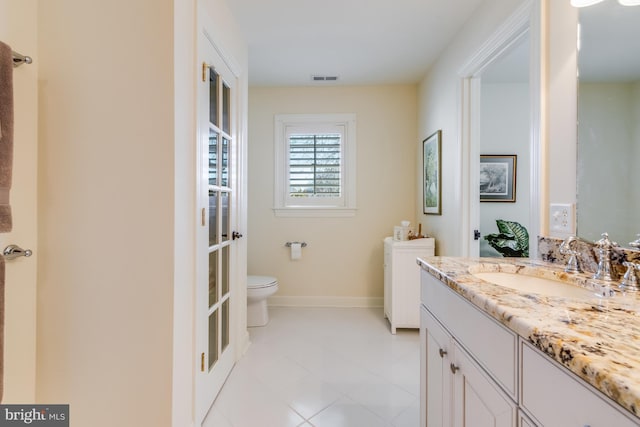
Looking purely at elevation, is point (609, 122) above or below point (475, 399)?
above

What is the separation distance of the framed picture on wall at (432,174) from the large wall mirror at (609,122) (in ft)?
4.85

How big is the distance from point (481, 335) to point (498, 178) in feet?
9.97

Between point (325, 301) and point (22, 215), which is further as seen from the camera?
point (325, 301)

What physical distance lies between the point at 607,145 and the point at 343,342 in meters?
2.11

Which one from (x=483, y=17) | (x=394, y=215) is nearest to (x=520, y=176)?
(x=394, y=215)

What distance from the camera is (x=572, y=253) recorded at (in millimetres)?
1187

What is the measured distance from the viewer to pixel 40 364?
52.0 inches

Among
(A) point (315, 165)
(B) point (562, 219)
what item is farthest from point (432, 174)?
(B) point (562, 219)

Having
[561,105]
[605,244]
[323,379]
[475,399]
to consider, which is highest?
[561,105]

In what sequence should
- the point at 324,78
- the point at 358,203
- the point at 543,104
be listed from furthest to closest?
1. the point at 358,203
2. the point at 324,78
3. the point at 543,104

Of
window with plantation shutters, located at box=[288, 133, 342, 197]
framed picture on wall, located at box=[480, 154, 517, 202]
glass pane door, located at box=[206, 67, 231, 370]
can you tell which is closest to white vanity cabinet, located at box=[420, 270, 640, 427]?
glass pane door, located at box=[206, 67, 231, 370]

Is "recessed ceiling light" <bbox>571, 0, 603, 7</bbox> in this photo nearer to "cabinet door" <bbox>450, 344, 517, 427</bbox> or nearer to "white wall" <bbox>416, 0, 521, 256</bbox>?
"white wall" <bbox>416, 0, 521, 256</bbox>

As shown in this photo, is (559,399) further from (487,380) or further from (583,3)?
(583,3)

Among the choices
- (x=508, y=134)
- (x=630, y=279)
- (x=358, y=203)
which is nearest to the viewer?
(x=630, y=279)
